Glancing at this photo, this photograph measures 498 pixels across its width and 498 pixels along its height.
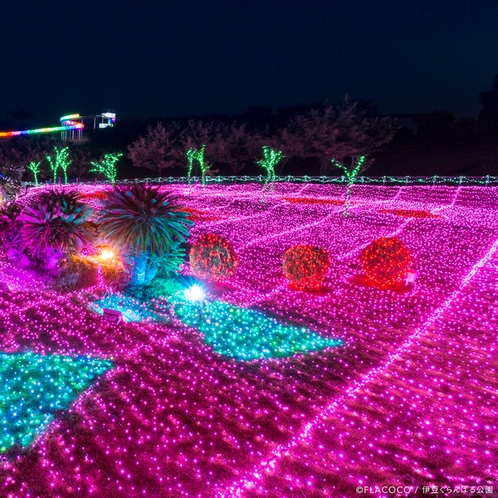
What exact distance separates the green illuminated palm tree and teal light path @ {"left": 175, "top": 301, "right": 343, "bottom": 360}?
121 cm

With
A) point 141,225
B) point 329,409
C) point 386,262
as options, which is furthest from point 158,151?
point 329,409

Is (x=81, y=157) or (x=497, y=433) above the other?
(x=81, y=157)

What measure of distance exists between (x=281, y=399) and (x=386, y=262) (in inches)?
183

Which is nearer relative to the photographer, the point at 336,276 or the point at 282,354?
the point at 282,354

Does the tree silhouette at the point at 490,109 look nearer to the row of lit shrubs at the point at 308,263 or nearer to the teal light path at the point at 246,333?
the row of lit shrubs at the point at 308,263

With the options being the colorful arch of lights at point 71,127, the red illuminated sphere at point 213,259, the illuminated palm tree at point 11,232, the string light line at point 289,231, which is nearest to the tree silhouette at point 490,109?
the string light line at point 289,231

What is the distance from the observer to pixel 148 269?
8344 millimetres

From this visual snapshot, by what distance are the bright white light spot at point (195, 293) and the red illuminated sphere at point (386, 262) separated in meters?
3.46

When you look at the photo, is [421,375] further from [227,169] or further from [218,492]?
[227,169]

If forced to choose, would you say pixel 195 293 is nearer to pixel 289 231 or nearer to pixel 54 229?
pixel 54 229

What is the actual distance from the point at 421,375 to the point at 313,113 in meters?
30.8

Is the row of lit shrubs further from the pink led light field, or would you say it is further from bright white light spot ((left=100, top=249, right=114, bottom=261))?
bright white light spot ((left=100, top=249, right=114, bottom=261))

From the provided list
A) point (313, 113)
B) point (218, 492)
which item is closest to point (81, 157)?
point (313, 113)

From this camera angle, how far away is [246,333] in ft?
21.3
